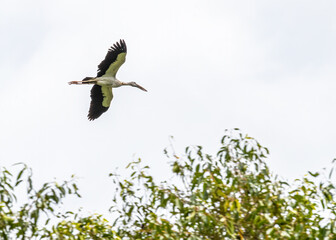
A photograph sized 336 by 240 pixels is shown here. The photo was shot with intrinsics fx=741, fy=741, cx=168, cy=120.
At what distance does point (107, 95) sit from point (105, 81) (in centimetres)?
75

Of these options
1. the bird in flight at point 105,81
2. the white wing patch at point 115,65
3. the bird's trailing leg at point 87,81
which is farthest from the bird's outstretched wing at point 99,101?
the white wing patch at point 115,65

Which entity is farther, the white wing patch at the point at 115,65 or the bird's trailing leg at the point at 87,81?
the bird's trailing leg at the point at 87,81

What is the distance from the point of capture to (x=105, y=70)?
2044cm

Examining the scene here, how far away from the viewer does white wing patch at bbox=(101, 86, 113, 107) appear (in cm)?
2105

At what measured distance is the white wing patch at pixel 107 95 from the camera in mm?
21047

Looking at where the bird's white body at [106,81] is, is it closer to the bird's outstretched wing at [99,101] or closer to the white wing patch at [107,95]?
the white wing patch at [107,95]

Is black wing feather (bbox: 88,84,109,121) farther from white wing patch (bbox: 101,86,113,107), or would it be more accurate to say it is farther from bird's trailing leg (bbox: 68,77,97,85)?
→ bird's trailing leg (bbox: 68,77,97,85)

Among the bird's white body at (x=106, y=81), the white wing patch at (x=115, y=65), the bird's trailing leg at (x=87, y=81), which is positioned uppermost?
the white wing patch at (x=115, y=65)

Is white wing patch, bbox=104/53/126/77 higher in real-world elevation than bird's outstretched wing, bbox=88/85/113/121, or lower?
higher

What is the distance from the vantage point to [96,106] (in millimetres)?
21438

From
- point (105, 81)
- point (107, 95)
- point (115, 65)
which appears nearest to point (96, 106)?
point (107, 95)

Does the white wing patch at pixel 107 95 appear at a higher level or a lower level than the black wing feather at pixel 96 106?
higher

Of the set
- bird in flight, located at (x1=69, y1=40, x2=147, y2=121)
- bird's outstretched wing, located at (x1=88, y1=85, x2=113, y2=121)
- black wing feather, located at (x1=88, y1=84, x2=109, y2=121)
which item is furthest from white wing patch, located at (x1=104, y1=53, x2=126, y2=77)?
black wing feather, located at (x1=88, y1=84, x2=109, y2=121)

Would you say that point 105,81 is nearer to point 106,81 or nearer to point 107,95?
point 106,81
